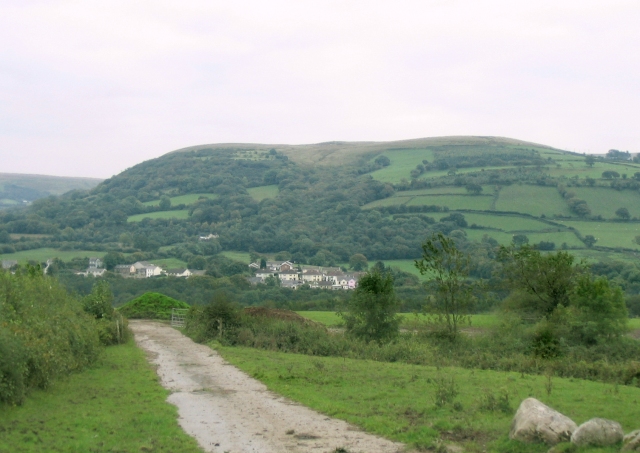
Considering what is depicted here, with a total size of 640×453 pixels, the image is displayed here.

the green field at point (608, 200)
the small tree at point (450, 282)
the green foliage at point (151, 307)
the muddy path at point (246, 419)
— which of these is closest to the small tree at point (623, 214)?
the green field at point (608, 200)

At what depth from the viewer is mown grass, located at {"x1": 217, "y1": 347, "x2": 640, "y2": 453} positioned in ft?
42.9

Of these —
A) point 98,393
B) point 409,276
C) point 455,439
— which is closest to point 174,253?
point 409,276

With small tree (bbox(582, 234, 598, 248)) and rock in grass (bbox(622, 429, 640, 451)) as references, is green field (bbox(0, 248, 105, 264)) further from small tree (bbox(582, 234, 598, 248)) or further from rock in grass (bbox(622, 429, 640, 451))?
rock in grass (bbox(622, 429, 640, 451))

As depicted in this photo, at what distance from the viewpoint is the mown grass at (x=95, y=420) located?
482 inches

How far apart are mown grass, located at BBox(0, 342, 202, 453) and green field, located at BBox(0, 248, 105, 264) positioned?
70.6 metres

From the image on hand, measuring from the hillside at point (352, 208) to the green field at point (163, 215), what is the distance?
0.27 meters

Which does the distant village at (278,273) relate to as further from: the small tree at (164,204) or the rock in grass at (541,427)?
the rock in grass at (541,427)

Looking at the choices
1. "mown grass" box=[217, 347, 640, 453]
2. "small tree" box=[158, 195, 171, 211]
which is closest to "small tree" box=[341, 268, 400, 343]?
"mown grass" box=[217, 347, 640, 453]

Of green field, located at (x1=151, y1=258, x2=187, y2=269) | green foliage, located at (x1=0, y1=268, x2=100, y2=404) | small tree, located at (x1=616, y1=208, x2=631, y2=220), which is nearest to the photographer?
green foliage, located at (x1=0, y1=268, x2=100, y2=404)

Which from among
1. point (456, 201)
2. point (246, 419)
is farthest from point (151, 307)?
point (456, 201)

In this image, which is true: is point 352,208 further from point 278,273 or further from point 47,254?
point 47,254

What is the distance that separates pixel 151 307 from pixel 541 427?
45710 millimetres

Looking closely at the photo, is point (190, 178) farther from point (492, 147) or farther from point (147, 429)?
point (147, 429)

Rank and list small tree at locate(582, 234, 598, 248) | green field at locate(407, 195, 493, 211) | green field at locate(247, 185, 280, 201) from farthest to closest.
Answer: green field at locate(247, 185, 280, 201) → green field at locate(407, 195, 493, 211) → small tree at locate(582, 234, 598, 248)
